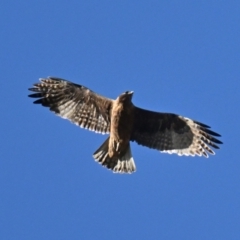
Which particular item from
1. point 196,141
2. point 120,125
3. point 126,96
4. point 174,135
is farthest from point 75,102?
point 196,141

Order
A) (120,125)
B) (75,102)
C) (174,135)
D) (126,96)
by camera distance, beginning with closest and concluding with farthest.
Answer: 1. (126,96)
2. (120,125)
3. (75,102)
4. (174,135)

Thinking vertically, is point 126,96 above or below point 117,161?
above

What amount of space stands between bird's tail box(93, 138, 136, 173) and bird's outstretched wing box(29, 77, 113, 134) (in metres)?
0.51

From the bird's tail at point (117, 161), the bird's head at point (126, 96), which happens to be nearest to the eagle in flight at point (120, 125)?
the bird's tail at point (117, 161)

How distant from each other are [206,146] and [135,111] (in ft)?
5.55

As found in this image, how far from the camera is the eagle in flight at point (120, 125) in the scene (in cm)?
1418

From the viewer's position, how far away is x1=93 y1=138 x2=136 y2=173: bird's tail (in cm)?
1432

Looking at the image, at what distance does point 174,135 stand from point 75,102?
214 centimetres

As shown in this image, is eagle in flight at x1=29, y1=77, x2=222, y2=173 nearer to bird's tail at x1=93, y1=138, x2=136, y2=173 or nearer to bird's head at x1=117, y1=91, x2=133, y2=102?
bird's tail at x1=93, y1=138, x2=136, y2=173

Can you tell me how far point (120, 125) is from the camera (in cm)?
1395

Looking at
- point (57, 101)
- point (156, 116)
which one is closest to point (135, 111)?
point (156, 116)

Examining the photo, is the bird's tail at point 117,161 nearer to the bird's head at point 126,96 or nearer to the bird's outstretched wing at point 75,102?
the bird's outstretched wing at point 75,102

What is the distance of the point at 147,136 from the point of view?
574 inches

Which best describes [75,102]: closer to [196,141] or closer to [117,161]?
[117,161]
